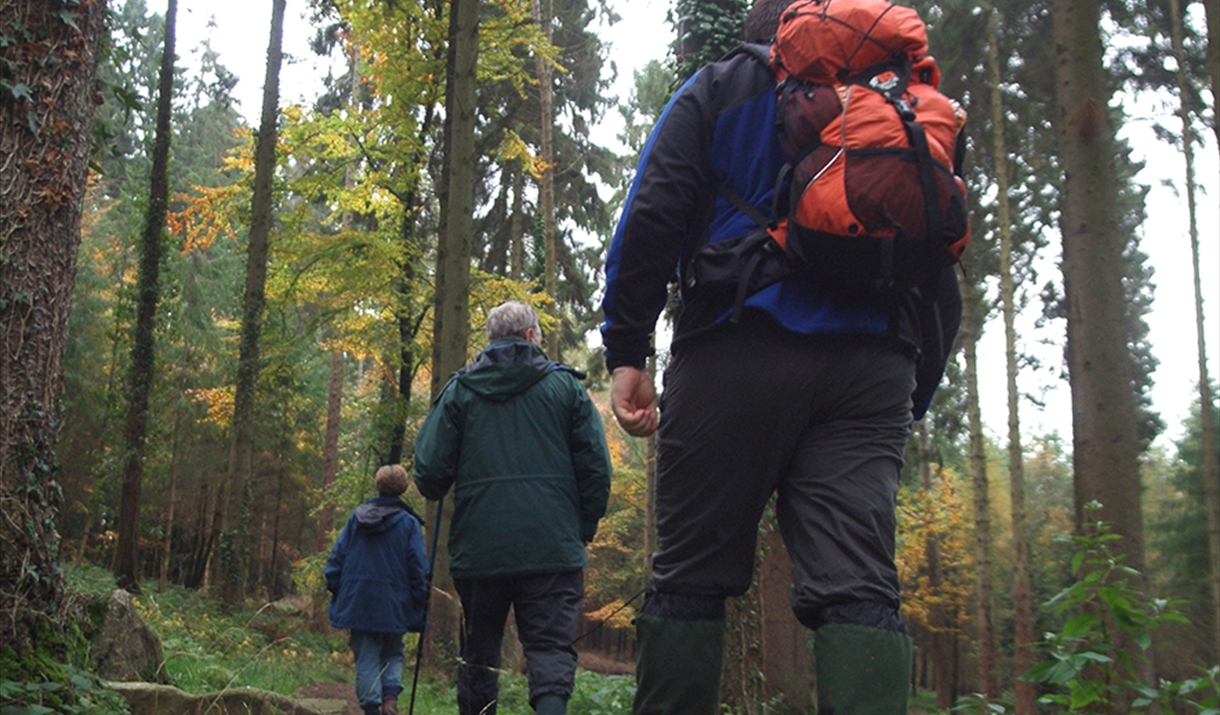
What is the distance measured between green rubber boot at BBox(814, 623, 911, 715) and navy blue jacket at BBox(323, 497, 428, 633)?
15.4 ft

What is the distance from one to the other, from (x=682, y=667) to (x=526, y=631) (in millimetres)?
2162

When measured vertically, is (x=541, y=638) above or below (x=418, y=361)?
below

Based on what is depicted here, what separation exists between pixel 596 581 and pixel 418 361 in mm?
24465

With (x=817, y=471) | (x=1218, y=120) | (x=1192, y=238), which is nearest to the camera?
(x=817, y=471)

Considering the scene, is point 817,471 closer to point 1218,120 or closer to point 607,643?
point 1218,120

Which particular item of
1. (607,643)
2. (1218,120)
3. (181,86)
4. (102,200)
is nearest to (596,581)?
(607,643)

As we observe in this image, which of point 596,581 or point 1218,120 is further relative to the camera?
point 596,581

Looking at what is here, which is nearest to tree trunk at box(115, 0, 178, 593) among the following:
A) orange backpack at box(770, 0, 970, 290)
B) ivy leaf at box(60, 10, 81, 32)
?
ivy leaf at box(60, 10, 81, 32)

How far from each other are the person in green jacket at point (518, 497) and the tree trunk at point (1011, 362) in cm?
1377

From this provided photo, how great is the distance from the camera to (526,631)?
4.19m

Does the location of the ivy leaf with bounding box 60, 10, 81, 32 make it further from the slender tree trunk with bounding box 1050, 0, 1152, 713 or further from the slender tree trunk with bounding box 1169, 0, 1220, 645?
the slender tree trunk with bounding box 1169, 0, 1220, 645

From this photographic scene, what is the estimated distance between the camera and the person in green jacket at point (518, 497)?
4188 millimetres

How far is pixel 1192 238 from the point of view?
65.2 ft

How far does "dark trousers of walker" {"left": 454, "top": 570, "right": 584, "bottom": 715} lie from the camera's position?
414 centimetres
